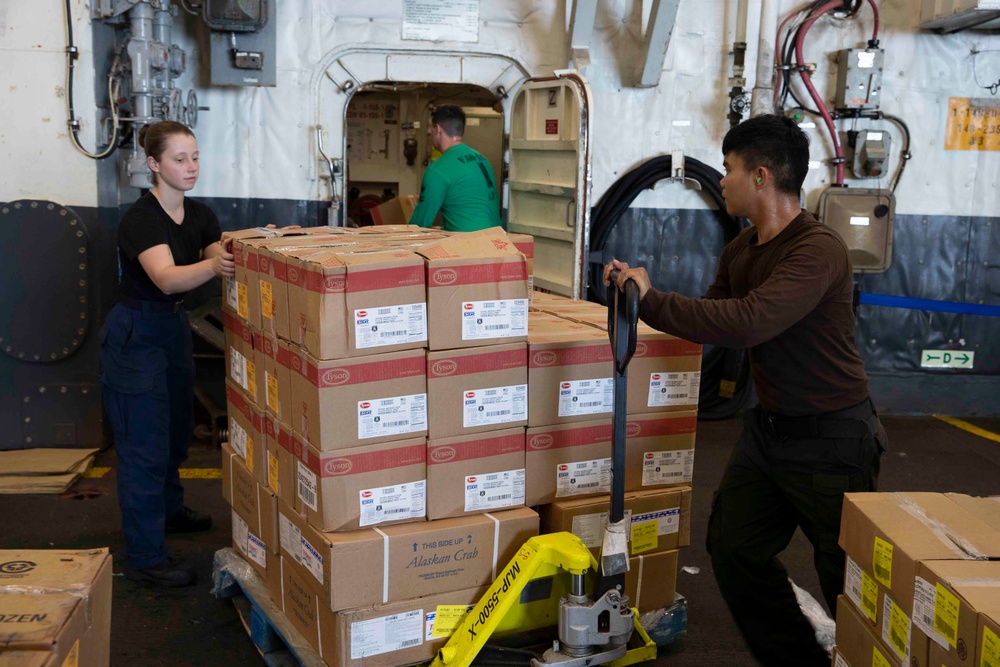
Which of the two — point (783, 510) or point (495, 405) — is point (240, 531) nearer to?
point (495, 405)

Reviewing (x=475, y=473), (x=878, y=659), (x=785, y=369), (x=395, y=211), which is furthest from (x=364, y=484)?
(x=395, y=211)

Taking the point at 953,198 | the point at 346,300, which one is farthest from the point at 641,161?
the point at 346,300

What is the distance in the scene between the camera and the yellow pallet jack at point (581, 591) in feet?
9.02

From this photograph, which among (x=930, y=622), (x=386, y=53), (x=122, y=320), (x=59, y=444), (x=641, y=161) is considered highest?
(x=386, y=53)

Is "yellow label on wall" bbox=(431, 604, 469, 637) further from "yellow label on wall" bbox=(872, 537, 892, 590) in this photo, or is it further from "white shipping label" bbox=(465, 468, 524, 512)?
"yellow label on wall" bbox=(872, 537, 892, 590)

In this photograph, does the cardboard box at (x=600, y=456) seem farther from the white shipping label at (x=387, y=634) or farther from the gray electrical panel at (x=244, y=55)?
the gray electrical panel at (x=244, y=55)

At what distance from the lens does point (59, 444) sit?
559cm

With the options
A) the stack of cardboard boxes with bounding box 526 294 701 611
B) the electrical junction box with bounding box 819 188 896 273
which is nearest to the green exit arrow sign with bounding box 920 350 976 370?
the electrical junction box with bounding box 819 188 896 273

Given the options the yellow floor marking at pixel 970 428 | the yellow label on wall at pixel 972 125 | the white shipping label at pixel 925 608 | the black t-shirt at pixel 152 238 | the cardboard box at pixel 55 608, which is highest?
the yellow label on wall at pixel 972 125

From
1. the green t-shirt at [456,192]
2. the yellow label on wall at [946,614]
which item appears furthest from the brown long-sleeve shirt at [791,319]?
the green t-shirt at [456,192]

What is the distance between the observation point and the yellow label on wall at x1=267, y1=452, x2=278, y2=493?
314 cm

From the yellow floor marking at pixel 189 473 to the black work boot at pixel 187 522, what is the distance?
2.67ft

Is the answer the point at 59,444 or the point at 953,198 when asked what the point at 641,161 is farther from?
the point at 59,444

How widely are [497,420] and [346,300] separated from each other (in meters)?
0.64
